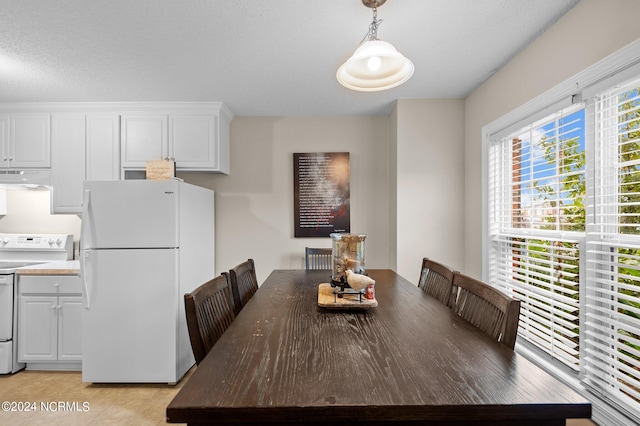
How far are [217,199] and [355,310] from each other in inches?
96.7

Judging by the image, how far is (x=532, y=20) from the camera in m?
1.83

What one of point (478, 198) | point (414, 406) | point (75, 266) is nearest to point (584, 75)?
point (478, 198)

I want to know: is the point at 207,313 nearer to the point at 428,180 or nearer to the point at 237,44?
the point at 237,44

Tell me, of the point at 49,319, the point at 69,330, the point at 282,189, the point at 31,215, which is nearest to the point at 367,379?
the point at 282,189

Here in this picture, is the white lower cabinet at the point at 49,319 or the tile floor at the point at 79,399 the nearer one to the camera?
the tile floor at the point at 79,399

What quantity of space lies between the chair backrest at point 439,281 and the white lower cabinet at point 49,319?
109 inches

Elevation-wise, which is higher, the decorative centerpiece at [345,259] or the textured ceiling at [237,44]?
the textured ceiling at [237,44]

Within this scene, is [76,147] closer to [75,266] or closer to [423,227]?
[75,266]

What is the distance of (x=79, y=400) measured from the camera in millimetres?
2268

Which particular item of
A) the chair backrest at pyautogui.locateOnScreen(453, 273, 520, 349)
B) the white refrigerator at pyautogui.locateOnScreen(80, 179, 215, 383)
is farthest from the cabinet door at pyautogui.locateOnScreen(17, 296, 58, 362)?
the chair backrest at pyautogui.locateOnScreen(453, 273, 520, 349)

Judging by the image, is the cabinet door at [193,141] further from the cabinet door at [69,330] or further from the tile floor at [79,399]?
the tile floor at [79,399]

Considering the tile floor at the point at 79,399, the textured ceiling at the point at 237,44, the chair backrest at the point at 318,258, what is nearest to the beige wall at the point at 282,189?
the chair backrest at the point at 318,258

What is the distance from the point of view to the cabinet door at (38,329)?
2643mm

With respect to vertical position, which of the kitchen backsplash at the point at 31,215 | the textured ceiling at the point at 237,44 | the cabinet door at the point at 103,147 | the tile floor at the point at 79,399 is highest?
the textured ceiling at the point at 237,44
